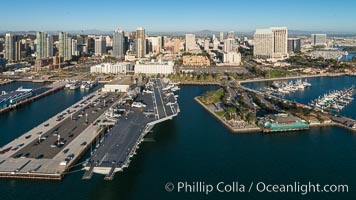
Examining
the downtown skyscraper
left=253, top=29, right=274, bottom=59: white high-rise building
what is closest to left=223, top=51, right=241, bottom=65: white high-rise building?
left=253, top=29, right=274, bottom=59: white high-rise building

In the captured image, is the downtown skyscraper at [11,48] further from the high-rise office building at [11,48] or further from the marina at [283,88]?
the marina at [283,88]

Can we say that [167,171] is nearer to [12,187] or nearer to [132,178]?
[132,178]

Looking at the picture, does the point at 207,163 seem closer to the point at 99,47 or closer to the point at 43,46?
the point at 43,46

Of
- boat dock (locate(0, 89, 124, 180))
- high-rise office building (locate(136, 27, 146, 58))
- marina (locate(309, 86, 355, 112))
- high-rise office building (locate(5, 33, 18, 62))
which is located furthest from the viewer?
high-rise office building (locate(136, 27, 146, 58))

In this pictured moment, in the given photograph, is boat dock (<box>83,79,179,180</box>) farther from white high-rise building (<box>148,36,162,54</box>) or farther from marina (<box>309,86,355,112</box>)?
white high-rise building (<box>148,36,162,54</box>)

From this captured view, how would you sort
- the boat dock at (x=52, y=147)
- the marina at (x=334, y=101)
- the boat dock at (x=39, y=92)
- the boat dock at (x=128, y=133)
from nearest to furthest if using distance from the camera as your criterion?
the boat dock at (x=128, y=133)
the boat dock at (x=52, y=147)
the boat dock at (x=39, y=92)
the marina at (x=334, y=101)

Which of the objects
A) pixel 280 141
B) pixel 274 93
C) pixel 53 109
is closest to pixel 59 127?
pixel 53 109

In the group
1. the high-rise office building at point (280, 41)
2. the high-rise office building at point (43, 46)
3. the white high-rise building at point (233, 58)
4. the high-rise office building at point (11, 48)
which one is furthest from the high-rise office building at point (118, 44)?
the high-rise office building at point (280, 41)
